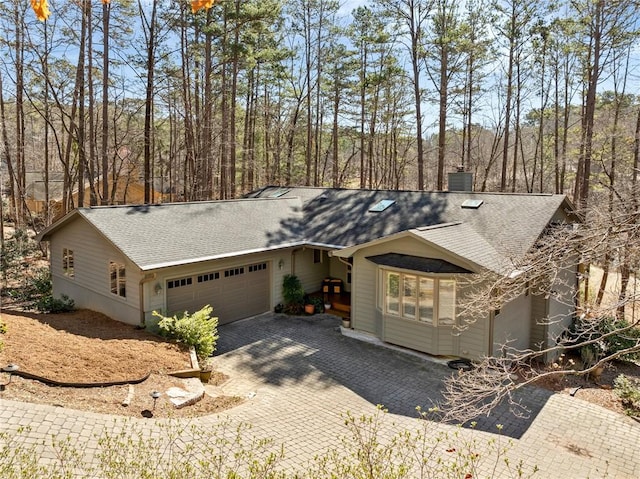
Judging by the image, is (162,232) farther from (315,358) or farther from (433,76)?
(433,76)

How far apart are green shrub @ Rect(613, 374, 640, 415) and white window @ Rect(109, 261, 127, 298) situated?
489 inches

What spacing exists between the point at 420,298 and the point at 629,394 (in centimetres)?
→ 505

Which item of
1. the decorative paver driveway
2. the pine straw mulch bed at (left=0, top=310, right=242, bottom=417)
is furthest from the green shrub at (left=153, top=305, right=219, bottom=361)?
the decorative paver driveway

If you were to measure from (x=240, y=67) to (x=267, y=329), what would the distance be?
52.9 ft

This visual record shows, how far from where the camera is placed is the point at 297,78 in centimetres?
3036

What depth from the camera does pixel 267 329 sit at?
13.4 m

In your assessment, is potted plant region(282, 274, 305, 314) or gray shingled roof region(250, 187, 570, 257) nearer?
gray shingled roof region(250, 187, 570, 257)

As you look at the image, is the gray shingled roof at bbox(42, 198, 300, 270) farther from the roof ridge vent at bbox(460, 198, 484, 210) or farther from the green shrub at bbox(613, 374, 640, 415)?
the green shrub at bbox(613, 374, 640, 415)

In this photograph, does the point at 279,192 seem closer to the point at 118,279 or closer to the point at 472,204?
the point at 472,204

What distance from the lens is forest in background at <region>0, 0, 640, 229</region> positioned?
19.2 meters

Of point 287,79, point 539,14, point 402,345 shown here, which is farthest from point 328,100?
point 402,345

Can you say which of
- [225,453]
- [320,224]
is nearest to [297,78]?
[320,224]

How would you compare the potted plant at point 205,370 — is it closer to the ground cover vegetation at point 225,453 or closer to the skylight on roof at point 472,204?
the ground cover vegetation at point 225,453

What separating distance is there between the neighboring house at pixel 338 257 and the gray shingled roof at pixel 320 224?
0.05m
